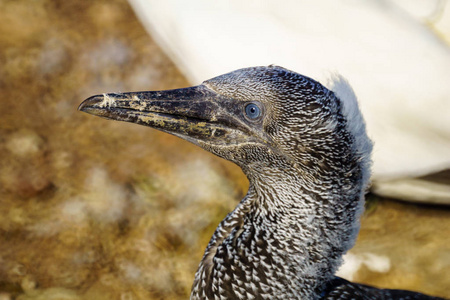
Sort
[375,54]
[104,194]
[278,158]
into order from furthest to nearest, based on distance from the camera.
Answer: [104,194] < [375,54] < [278,158]

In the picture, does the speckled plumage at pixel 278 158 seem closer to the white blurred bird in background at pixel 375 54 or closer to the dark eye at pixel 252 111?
the dark eye at pixel 252 111

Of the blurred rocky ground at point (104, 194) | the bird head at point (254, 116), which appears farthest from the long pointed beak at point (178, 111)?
the blurred rocky ground at point (104, 194)

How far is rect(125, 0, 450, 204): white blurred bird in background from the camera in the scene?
306cm

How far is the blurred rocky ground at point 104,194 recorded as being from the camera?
329 cm

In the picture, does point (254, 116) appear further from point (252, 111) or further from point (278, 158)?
point (278, 158)

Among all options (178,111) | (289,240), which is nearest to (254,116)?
(178,111)

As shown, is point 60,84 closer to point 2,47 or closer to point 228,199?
point 2,47

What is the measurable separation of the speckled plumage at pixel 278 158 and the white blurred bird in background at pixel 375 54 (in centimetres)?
123

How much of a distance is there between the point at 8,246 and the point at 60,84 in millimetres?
1772

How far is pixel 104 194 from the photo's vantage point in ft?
12.4

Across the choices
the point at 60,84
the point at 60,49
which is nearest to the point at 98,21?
the point at 60,49

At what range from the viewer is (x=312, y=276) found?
1919 mm

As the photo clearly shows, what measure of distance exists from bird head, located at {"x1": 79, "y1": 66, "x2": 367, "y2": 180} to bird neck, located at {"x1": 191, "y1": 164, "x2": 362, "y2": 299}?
0.10 meters

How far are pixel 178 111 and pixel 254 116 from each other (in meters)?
0.28
